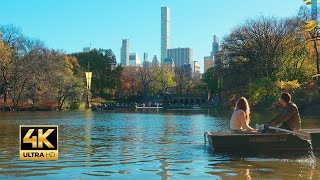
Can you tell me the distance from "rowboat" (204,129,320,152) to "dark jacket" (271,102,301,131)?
12.0 inches

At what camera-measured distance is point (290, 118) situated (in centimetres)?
1213

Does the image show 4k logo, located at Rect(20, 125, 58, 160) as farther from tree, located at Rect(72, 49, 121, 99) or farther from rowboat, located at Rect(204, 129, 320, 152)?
tree, located at Rect(72, 49, 121, 99)

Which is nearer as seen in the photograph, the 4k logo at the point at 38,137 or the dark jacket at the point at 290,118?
the 4k logo at the point at 38,137

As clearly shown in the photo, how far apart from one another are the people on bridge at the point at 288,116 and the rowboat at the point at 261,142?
31 centimetres

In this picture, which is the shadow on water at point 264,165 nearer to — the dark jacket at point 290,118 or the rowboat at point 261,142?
the rowboat at point 261,142

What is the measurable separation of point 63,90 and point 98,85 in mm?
36643

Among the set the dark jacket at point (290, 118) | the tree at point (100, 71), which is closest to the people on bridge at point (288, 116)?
the dark jacket at point (290, 118)

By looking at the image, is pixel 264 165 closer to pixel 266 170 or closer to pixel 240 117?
pixel 266 170

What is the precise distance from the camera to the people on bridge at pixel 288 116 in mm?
11836

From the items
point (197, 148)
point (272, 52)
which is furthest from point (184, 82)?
point (197, 148)

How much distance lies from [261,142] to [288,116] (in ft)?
3.51

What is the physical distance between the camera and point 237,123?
12.4 metres

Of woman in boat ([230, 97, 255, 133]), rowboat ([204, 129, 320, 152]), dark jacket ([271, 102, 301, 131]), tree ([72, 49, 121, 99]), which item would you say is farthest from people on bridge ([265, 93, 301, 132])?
tree ([72, 49, 121, 99])

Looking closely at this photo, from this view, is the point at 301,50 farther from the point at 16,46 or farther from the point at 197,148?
the point at 16,46
